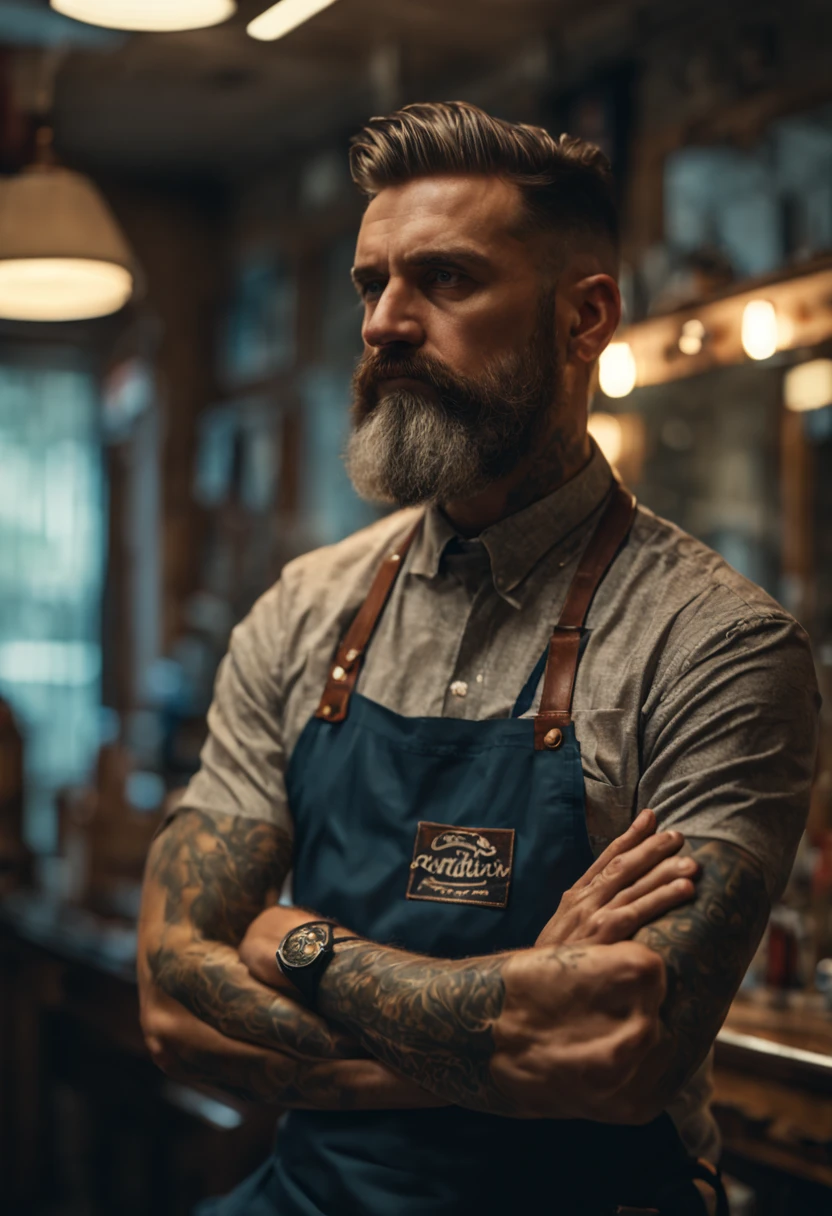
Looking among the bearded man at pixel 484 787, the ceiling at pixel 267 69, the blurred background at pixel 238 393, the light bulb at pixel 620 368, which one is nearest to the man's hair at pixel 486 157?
the bearded man at pixel 484 787

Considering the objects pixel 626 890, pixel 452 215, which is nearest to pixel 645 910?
pixel 626 890

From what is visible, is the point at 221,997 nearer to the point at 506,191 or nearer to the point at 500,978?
the point at 500,978

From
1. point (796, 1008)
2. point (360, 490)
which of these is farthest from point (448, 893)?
point (796, 1008)

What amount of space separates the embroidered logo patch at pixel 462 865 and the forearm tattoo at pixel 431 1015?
0.36 ft

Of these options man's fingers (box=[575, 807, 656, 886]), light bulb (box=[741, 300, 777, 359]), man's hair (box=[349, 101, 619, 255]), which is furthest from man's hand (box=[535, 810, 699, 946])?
light bulb (box=[741, 300, 777, 359])

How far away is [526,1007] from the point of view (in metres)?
1.42

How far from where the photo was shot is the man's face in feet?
5.76

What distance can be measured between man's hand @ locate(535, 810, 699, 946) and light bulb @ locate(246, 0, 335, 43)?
1451 mm

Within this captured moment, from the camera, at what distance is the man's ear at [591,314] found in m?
1.86

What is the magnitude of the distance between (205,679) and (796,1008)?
13.2ft

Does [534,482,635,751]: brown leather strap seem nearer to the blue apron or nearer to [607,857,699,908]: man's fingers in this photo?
the blue apron

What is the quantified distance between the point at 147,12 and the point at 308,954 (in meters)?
1.77

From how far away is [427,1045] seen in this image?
1482mm

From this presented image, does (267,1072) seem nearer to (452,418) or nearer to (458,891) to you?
(458,891)
